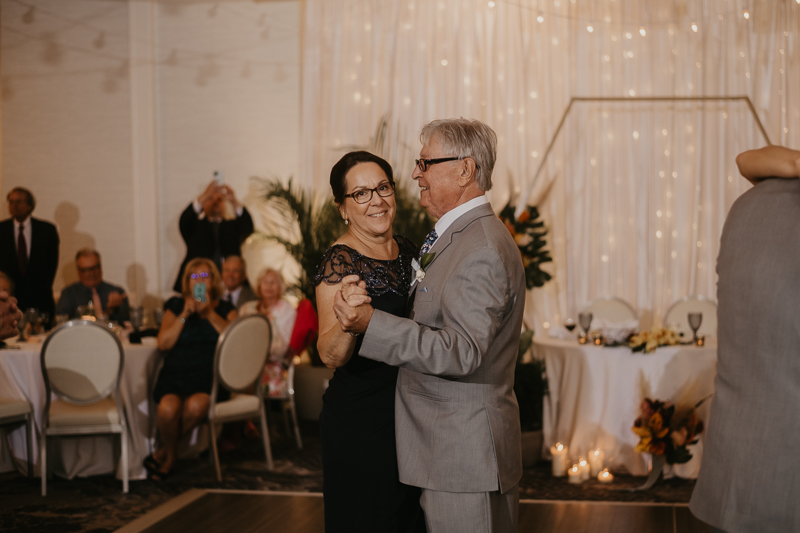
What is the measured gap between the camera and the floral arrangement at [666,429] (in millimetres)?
4055

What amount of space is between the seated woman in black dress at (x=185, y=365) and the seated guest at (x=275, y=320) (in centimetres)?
65

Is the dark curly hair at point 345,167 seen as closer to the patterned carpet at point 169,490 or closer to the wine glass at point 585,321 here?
the patterned carpet at point 169,490

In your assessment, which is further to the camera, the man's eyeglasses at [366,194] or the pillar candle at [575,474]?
the pillar candle at [575,474]

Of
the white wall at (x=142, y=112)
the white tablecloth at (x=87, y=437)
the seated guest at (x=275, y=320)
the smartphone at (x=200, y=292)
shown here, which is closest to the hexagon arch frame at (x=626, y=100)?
the seated guest at (x=275, y=320)

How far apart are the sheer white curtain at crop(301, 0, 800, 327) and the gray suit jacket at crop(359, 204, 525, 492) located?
4.64 m

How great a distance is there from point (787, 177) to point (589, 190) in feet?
16.9

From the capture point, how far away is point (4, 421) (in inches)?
166

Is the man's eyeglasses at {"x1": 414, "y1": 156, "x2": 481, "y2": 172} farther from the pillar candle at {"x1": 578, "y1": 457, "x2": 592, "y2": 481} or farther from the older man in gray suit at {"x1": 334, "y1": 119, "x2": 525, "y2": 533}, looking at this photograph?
the pillar candle at {"x1": 578, "y1": 457, "x2": 592, "y2": 481}

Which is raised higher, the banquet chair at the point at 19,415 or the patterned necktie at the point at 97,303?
the patterned necktie at the point at 97,303

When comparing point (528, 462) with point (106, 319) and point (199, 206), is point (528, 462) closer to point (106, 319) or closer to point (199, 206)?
point (106, 319)

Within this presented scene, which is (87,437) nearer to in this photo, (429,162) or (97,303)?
(97,303)

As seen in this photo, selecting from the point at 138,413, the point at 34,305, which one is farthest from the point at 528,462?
the point at 34,305

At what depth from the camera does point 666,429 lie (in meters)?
4.02

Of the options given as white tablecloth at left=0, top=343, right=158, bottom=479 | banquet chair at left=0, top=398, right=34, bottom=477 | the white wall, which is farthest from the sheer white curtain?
banquet chair at left=0, top=398, right=34, bottom=477
